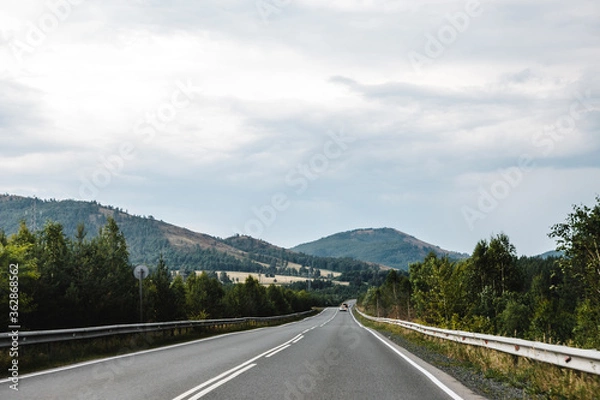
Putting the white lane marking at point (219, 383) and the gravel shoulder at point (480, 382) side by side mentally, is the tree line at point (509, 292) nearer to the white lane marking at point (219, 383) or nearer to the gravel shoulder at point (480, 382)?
the gravel shoulder at point (480, 382)

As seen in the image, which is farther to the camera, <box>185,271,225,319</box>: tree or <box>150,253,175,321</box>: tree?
<box>185,271,225,319</box>: tree

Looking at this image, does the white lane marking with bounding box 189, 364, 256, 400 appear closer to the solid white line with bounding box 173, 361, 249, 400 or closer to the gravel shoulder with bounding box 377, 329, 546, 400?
the solid white line with bounding box 173, 361, 249, 400

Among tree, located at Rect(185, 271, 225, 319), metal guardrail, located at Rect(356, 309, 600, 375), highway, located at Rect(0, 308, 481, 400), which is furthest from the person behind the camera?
tree, located at Rect(185, 271, 225, 319)

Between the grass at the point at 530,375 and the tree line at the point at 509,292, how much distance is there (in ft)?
8.51

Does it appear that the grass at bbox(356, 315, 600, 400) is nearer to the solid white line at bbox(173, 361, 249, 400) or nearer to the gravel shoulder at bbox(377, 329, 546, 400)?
the gravel shoulder at bbox(377, 329, 546, 400)

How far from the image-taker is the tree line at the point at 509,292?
141 ft

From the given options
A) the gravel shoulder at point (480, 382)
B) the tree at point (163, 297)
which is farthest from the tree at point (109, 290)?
the gravel shoulder at point (480, 382)

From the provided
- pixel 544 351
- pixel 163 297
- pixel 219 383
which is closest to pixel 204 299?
pixel 163 297

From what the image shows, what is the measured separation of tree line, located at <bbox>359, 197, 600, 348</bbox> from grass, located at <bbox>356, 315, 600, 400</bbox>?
8.51 ft

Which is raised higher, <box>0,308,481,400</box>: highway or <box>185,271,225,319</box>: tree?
<box>0,308,481,400</box>: highway

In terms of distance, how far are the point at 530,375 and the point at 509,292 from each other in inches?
3589

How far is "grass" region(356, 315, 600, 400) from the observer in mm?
7733

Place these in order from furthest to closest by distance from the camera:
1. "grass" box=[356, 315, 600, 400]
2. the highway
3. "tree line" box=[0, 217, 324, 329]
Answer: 1. "tree line" box=[0, 217, 324, 329]
2. the highway
3. "grass" box=[356, 315, 600, 400]

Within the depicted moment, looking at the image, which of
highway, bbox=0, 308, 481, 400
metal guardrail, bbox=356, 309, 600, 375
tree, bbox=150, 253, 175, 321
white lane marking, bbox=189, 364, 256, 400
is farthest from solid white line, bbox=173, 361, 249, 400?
tree, bbox=150, 253, 175, 321
